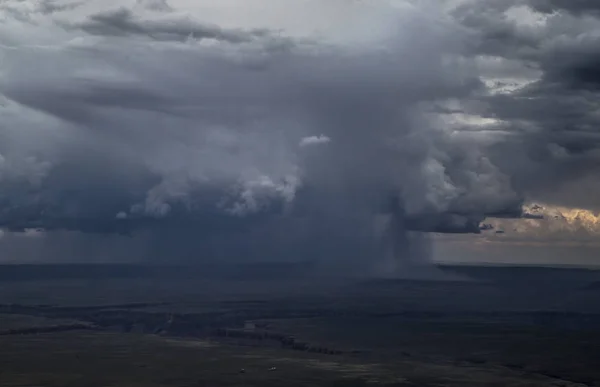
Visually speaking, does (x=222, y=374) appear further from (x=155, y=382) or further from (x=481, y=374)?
(x=481, y=374)

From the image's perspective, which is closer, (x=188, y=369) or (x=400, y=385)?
(x=400, y=385)

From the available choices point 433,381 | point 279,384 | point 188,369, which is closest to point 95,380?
point 188,369

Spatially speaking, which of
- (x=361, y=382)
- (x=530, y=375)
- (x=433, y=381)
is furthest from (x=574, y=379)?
(x=361, y=382)

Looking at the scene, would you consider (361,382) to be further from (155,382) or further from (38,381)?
(38,381)

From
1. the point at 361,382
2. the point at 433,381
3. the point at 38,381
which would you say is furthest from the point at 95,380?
the point at 433,381

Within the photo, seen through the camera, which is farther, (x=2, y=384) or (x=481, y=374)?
(x=481, y=374)

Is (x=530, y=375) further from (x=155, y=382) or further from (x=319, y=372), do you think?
(x=155, y=382)

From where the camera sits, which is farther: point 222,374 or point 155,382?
point 222,374
